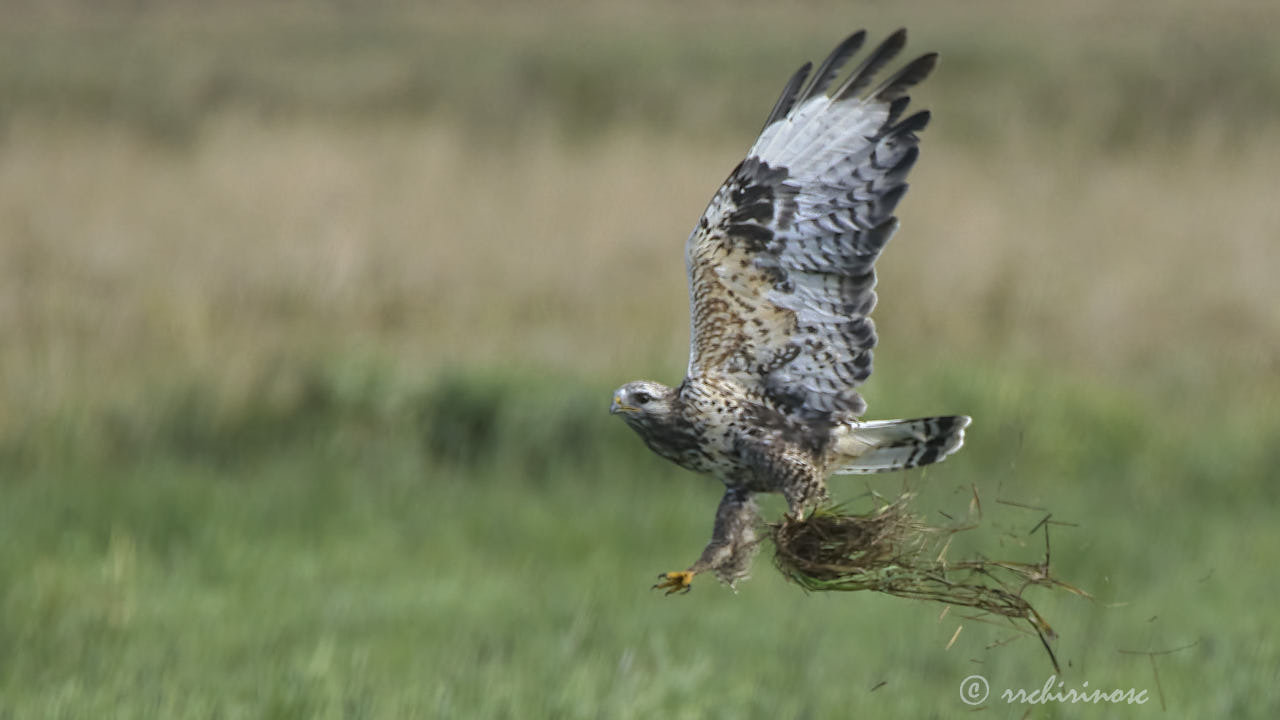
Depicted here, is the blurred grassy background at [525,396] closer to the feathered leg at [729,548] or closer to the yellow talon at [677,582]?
the feathered leg at [729,548]

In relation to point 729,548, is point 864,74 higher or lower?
higher

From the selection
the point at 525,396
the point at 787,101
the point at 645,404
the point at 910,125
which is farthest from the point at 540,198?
the point at 645,404

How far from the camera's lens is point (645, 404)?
267 cm

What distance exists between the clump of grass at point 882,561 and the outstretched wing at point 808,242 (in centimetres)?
22

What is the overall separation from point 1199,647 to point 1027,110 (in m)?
13.4

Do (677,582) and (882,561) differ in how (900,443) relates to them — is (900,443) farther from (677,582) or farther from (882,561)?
(677,582)

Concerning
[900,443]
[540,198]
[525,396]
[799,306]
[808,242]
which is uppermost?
[808,242]

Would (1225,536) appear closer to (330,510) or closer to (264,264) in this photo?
(330,510)

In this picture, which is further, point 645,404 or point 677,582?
point 645,404

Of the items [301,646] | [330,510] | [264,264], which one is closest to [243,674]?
[301,646]

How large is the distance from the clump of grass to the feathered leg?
7 centimetres

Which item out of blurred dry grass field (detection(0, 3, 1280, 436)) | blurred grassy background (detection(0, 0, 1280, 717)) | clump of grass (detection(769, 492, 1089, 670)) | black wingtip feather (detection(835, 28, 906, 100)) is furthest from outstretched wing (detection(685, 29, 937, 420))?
blurred dry grass field (detection(0, 3, 1280, 436))

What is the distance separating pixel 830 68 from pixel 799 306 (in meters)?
0.48

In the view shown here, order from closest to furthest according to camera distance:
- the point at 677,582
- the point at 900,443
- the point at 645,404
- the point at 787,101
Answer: the point at 677,582, the point at 645,404, the point at 900,443, the point at 787,101
